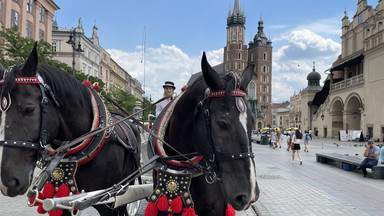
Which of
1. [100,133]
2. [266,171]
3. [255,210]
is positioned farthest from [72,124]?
[266,171]

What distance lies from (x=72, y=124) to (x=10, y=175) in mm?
753

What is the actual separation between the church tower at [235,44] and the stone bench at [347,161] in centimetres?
8950

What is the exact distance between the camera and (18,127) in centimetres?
208

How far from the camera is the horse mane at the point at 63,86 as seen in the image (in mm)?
2480

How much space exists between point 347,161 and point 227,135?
11889mm

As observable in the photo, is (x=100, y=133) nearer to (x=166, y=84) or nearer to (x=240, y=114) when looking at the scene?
(x=240, y=114)

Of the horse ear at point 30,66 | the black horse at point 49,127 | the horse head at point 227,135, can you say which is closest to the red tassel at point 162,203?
the horse head at point 227,135

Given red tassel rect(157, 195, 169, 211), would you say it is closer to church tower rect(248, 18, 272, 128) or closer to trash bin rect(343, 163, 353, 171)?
trash bin rect(343, 163, 353, 171)

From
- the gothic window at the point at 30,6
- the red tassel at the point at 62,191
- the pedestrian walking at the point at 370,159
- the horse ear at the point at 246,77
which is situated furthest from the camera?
A: the gothic window at the point at 30,6

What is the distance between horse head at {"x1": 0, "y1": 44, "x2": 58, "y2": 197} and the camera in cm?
201

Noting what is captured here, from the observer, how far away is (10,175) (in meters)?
2.00

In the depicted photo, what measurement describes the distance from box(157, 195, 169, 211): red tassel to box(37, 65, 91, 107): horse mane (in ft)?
3.84

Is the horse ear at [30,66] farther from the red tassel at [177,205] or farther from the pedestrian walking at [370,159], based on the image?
the pedestrian walking at [370,159]

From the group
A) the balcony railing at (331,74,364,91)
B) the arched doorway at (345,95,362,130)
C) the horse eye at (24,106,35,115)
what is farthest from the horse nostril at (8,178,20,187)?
the arched doorway at (345,95,362,130)
